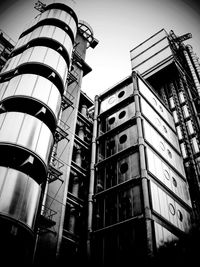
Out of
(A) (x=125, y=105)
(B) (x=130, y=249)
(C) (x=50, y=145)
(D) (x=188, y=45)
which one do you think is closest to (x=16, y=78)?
(C) (x=50, y=145)

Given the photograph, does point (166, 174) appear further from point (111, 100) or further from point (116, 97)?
point (111, 100)

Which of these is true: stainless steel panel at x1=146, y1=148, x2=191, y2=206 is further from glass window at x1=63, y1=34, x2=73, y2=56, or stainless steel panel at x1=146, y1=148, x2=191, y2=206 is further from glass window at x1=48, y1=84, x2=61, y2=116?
glass window at x1=63, y1=34, x2=73, y2=56

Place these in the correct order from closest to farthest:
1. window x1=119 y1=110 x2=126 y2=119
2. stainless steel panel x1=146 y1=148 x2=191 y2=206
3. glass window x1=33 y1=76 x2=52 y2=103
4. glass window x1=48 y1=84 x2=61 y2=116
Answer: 1. glass window x1=33 y1=76 x2=52 y2=103
2. glass window x1=48 y1=84 x2=61 y2=116
3. stainless steel panel x1=146 y1=148 x2=191 y2=206
4. window x1=119 y1=110 x2=126 y2=119

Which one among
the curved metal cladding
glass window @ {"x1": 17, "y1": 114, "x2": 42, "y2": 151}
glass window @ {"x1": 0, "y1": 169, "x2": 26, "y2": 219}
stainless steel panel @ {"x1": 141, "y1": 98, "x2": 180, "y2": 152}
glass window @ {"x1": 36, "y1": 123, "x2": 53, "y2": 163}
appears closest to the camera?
glass window @ {"x1": 0, "y1": 169, "x2": 26, "y2": 219}

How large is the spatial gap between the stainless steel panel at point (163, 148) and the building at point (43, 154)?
5.80 metres

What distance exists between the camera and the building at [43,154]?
1490 cm

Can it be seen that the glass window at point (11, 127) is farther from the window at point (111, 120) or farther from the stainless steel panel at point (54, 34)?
the stainless steel panel at point (54, 34)

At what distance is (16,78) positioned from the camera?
21.6 m

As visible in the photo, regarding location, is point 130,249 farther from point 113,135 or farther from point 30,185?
point 113,135

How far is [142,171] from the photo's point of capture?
1972 cm

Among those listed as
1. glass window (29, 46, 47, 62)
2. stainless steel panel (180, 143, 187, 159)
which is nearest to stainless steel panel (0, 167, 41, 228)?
glass window (29, 46, 47, 62)

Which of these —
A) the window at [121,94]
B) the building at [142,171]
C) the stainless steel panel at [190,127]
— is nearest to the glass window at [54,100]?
the building at [142,171]

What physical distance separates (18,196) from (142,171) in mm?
8370

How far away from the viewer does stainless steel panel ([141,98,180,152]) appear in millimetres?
25812
